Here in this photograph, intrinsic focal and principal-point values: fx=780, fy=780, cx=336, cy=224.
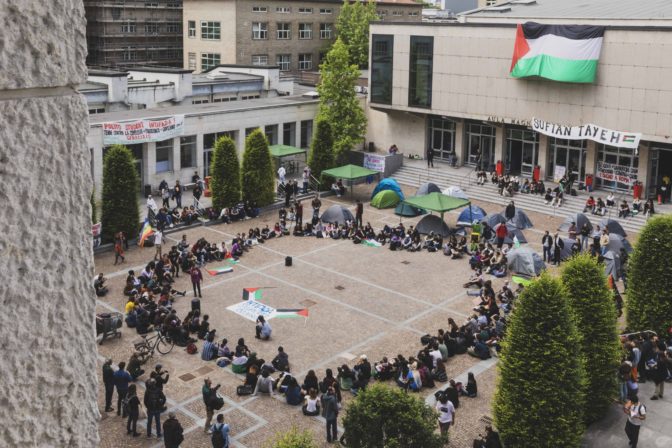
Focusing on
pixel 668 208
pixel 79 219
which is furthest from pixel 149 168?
pixel 79 219

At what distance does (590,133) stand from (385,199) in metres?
12.3

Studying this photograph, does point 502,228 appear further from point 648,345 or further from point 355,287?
point 648,345

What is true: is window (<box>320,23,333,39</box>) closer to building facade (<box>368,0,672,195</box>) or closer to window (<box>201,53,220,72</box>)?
window (<box>201,53,220,72</box>)

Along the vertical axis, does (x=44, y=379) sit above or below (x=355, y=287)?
above

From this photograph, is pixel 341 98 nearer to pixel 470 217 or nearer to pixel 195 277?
pixel 470 217

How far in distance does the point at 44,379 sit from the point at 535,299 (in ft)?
51.1

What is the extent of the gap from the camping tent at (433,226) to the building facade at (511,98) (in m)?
12.2

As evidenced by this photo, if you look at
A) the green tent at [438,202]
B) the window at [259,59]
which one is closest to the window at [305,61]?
the window at [259,59]

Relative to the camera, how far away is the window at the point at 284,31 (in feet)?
237

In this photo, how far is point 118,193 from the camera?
3478cm

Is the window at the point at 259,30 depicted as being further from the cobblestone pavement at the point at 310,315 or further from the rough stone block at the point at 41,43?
the rough stone block at the point at 41,43

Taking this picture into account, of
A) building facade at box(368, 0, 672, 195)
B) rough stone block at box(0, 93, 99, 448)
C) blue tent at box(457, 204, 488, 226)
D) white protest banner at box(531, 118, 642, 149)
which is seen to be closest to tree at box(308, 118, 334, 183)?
building facade at box(368, 0, 672, 195)

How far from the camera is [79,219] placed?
2.11m

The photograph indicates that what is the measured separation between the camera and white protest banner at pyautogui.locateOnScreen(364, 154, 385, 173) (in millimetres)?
50219
